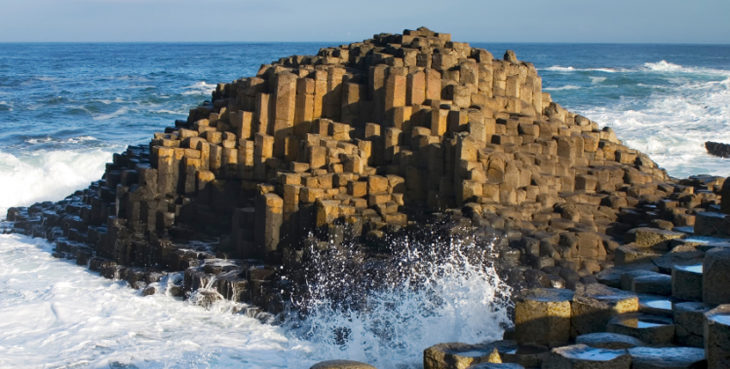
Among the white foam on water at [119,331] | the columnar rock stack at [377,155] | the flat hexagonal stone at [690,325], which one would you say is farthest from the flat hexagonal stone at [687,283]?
the white foam on water at [119,331]

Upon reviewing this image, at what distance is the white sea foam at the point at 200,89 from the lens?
45.7m

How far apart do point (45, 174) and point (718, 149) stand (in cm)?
2129

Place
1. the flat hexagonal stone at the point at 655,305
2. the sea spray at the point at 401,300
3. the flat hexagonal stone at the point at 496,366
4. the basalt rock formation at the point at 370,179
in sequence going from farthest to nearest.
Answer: the basalt rock formation at the point at 370,179 → the sea spray at the point at 401,300 → the flat hexagonal stone at the point at 655,305 → the flat hexagonal stone at the point at 496,366

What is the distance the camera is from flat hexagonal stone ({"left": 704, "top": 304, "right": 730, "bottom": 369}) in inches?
251

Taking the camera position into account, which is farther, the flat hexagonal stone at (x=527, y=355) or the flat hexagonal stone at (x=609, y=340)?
the flat hexagonal stone at (x=527, y=355)

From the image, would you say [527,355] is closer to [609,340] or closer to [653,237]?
[609,340]

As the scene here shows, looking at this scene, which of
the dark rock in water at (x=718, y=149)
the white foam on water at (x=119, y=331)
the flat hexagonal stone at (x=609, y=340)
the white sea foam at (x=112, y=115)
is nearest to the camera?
the flat hexagonal stone at (x=609, y=340)

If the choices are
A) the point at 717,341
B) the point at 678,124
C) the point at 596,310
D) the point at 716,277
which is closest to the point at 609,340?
the point at 596,310

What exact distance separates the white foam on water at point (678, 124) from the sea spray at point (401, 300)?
14.1 meters

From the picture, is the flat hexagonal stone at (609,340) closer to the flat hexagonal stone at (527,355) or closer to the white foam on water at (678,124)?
the flat hexagonal stone at (527,355)

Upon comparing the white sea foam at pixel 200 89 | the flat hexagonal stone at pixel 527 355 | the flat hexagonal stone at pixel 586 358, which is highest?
the white sea foam at pixel 200 89

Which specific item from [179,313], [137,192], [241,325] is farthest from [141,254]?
[241,325]

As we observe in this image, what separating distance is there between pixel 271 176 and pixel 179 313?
371 cm

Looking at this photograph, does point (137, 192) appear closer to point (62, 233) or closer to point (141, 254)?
point (141, 254)
